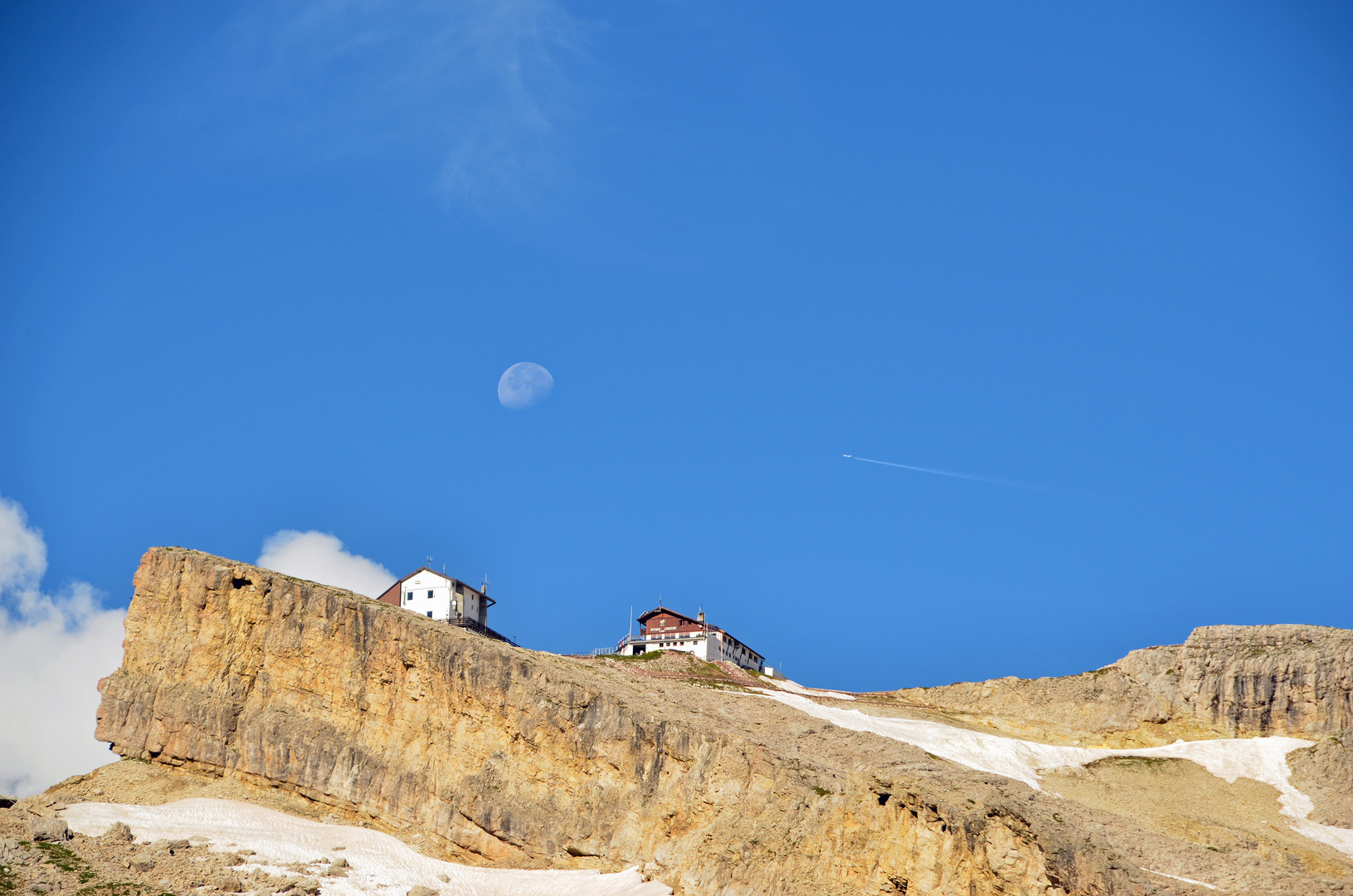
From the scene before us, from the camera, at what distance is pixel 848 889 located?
58344 mm

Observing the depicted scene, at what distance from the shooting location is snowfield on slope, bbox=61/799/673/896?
67750mm

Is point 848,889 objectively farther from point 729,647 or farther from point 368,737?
point 729,647

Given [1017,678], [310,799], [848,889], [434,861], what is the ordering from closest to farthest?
1. [848,889]
2. [434,861]
3. [310,799]
4. [1017,678]

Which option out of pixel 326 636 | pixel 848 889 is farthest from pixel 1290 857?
pixel 326 636

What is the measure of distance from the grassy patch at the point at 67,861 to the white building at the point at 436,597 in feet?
161

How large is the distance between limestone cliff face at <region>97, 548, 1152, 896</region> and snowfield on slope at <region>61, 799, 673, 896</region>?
1.60 meters

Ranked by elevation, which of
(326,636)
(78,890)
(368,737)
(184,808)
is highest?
(326,636)

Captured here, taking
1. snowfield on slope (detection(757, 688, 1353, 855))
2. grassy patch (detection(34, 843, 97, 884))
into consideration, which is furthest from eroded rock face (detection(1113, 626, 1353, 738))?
grassy patch (detection(34, 843, 97, 884))

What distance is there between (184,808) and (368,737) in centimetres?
1224

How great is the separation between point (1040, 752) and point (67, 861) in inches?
2686

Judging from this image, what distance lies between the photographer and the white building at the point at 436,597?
114m

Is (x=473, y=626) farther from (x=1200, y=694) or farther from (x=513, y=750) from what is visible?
(x=1200, y=694)

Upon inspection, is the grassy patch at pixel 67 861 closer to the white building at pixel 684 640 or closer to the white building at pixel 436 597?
the white building at pixel 436 597

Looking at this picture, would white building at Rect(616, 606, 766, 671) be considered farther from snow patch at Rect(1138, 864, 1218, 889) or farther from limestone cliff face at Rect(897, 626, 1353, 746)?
snow patch at Rect(1138, 864, 1218, 889)
